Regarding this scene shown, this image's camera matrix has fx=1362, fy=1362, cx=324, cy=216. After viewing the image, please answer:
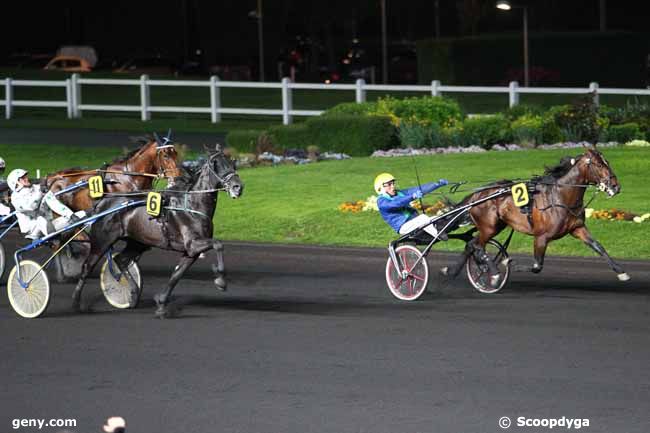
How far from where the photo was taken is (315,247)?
62.2 feet

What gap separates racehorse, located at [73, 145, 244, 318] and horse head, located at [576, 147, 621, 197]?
3703 millimetres

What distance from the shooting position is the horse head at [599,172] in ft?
46.6

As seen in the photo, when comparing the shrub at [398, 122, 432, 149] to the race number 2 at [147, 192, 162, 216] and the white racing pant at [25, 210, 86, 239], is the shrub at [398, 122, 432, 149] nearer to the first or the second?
the white racing pant at [25, 210, 86, 239]

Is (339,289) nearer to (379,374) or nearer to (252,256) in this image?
(252,256)

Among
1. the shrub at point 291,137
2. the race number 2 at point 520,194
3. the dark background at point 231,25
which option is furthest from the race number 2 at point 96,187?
the dark background at point 231,25

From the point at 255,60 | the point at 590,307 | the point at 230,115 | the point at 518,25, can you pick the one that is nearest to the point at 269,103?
the point at 230,115

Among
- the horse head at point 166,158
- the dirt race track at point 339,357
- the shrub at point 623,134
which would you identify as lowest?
the dirt race track at point 339,357

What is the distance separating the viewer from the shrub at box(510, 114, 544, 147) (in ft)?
85.6

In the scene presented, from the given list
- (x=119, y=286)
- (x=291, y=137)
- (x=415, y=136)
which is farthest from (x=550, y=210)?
(x=291, y=137)

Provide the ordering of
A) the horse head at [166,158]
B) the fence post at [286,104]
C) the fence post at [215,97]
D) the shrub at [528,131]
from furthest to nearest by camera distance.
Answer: the fence post at [215,97]
the fence post at [286,104]
the shrub at [528,131]
the horse head at [166,158]

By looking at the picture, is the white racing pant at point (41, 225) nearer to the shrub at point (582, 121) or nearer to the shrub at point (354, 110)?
the shrub at point (582, 121)

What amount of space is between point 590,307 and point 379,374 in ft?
12.2
